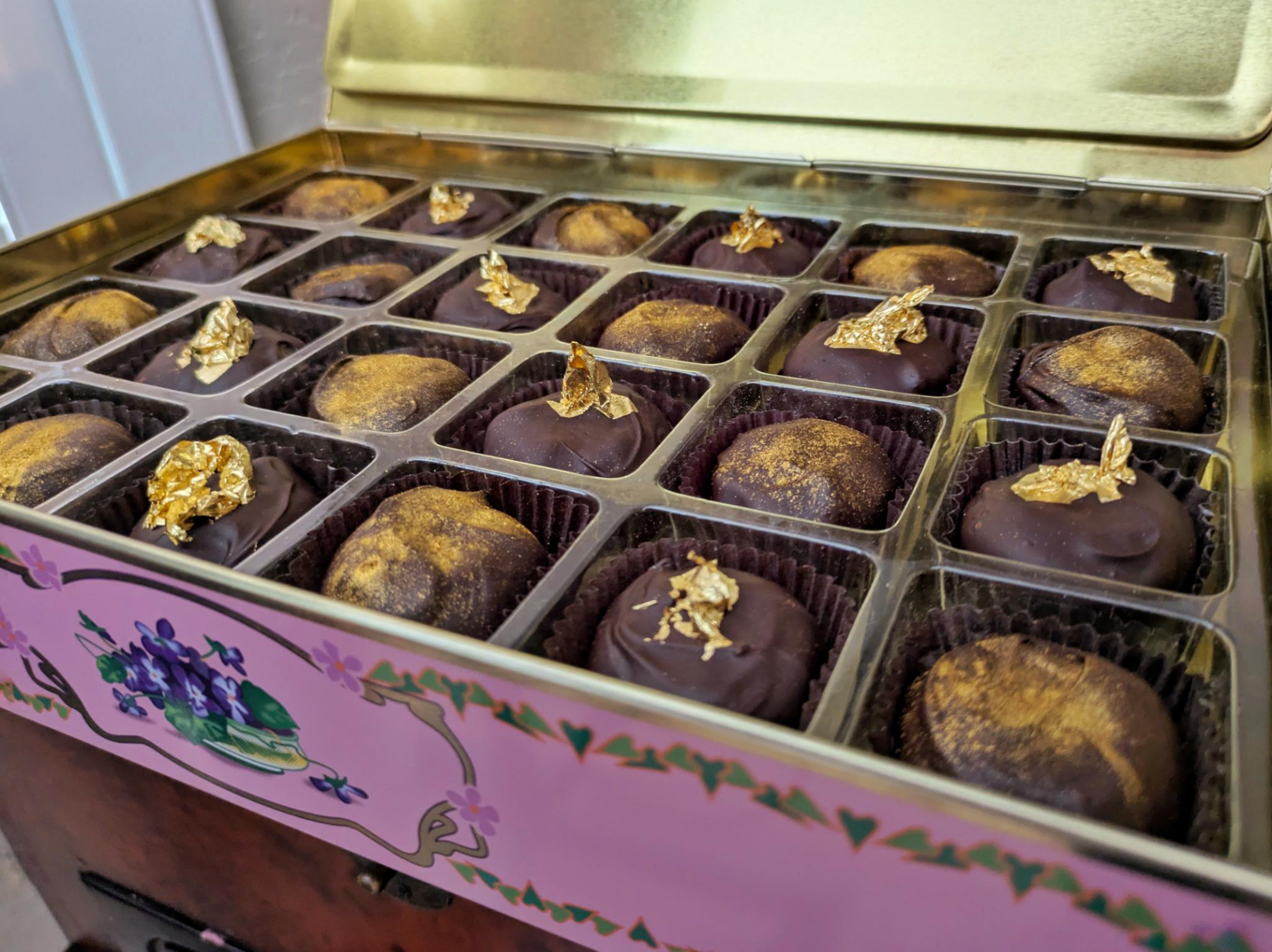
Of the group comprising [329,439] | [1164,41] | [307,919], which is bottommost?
[307,919]

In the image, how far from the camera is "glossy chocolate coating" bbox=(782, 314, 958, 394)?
170cm

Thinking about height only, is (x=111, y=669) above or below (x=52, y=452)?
below

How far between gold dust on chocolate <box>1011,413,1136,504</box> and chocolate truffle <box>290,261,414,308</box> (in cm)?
150

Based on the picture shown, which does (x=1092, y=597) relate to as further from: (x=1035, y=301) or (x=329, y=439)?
(x=329, y=439)

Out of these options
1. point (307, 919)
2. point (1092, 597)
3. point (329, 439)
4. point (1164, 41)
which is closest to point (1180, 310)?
point (1164, 41)

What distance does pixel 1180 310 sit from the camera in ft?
5.88

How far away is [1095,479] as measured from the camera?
1.30 meters

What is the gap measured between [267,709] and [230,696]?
6cm

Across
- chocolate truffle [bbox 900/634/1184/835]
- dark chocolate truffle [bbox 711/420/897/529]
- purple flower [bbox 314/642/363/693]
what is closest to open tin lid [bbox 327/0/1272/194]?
dark chocolate truffle [bbox 711/420/897/529]

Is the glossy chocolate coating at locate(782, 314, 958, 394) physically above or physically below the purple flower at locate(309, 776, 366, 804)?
above

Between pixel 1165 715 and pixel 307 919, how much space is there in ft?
Answer: 4.59

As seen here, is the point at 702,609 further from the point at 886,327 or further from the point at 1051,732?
the point at 886,327

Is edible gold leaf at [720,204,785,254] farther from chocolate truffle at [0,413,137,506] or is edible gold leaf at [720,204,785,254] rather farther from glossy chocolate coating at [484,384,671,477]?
chocolate truffle at [0,413,137,506]

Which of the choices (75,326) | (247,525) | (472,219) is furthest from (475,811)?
(472,219)
